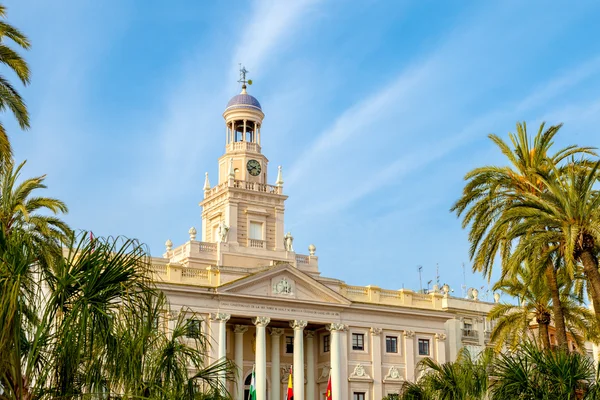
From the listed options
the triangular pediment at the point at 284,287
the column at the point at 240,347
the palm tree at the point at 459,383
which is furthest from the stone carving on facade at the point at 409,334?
the palm tree at the point at 459,383

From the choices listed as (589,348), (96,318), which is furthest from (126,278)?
(589,348)

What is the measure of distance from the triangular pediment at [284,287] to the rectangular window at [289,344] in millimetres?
4210

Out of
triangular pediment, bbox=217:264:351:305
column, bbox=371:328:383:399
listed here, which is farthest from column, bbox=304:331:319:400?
column, bbox=371:328:383:399

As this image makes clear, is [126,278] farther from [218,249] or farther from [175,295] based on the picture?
[218,249]

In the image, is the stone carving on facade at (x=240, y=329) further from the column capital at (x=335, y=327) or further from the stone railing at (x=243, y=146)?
the stone railing at (x=243, y=146)

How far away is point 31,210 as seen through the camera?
37875 mm

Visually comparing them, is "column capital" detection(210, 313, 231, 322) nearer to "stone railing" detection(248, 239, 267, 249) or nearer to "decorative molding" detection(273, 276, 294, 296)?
"decorative molding" detection(273, 276, 294, 296)

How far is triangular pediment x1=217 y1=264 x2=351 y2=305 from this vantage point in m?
57.3

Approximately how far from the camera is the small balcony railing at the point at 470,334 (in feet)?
228

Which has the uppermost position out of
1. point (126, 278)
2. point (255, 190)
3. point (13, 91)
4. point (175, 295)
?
point (255, 190)

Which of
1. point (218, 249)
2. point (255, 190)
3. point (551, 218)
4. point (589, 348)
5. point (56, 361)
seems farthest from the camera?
point (589, 348)

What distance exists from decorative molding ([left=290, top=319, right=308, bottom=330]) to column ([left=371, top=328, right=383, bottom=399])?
5956 mm

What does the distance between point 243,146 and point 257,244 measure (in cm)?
839

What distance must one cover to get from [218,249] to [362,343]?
478 inches
